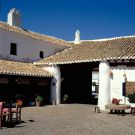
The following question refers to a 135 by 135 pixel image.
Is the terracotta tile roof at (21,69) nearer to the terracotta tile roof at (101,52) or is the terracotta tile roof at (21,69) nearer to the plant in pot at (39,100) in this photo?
the terracotta tile roof at (101,52)

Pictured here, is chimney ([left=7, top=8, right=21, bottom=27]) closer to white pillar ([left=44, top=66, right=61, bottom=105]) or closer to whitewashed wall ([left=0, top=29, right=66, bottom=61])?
whitewashed wall ([left=0, top=29, right=66, bottom=61])

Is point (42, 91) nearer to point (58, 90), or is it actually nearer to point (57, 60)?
point (58, 90)

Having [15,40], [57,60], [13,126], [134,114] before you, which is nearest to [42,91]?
[57,60]

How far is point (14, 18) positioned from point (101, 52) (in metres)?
10.5

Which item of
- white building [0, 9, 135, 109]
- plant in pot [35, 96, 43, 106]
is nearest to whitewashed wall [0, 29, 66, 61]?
white building [0, 9, 135, 109]

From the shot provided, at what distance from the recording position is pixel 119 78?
20578mm

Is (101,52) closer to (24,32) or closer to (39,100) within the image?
(39,100)

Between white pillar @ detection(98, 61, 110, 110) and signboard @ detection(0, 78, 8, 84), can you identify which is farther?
signboard @ detection(0, 78, 8, 84)

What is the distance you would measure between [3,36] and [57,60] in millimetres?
5129

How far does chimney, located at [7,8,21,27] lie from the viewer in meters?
28.5

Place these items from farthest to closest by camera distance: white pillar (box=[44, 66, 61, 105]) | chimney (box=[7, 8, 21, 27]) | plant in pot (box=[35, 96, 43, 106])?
chimney (box=[7, 8, 21, 27]) < white pillar (box=[44, 66, 61, 105]) < plant in pot (box=[35, 96, 43, 106])

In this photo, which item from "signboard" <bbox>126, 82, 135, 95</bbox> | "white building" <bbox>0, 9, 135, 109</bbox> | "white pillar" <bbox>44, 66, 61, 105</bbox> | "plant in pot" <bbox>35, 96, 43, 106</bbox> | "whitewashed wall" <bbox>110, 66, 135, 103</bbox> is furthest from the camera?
"white pillar" <bbox>44, 66, 61, 105</bbox>

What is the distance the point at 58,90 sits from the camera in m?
25.1

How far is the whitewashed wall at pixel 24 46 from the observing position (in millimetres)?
23897
